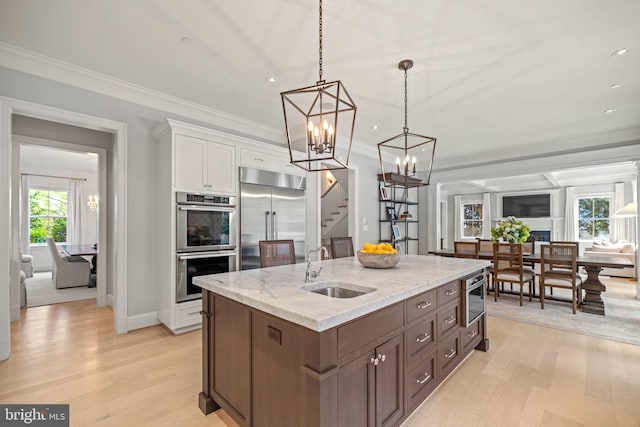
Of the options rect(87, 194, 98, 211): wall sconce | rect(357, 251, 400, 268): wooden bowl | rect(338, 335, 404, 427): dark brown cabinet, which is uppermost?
rect(87, 194, 98, 211): wall sconce

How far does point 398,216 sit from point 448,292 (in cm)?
462

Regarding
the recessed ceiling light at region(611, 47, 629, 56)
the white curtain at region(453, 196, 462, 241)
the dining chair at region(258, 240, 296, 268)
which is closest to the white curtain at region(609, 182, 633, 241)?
the white curtain at region(453, 196, 462, 241)

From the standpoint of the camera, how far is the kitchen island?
1.24 m

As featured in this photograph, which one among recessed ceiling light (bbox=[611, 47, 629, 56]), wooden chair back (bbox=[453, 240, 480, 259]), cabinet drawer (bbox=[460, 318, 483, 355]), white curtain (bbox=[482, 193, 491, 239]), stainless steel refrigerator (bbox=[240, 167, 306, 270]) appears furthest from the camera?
white curtain (bbox=[482, 193, 491, 239])

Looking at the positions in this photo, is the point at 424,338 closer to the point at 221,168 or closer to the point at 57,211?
the point at 221,168

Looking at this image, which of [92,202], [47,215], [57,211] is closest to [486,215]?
[92,202]

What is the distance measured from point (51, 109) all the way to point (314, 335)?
340 cm

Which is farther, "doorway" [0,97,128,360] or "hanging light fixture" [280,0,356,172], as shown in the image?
"doorway" [0,97,128,360]

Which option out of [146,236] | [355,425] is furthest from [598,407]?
[146,236]

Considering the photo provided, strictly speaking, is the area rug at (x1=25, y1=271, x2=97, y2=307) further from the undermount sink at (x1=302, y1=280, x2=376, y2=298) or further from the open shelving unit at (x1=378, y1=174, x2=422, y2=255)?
the open shelving unit at (x1=378, y1=174, x2=422, y2=255)

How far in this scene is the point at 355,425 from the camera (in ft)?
4.44

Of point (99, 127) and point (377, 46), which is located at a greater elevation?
point (377, 46)

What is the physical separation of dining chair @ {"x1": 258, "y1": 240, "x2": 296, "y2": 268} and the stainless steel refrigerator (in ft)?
3.29

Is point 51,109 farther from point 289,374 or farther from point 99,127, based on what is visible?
point 289,374
